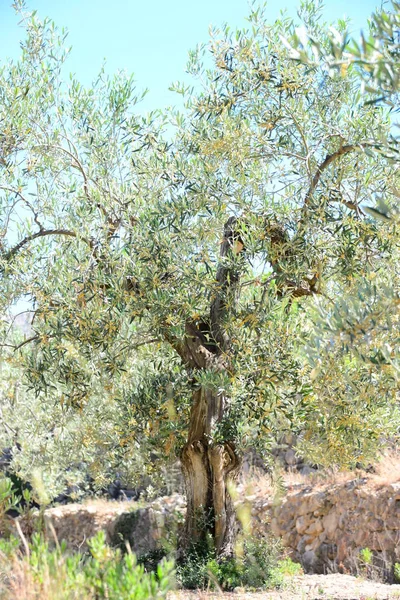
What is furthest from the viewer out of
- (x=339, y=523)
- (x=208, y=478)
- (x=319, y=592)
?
(x=339, y=523)

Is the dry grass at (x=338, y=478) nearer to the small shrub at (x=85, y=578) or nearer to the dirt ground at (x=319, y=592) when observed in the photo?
the dirt ground at (x=319, y=592)

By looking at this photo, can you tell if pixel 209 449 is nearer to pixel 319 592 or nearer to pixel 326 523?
pixel 319 592

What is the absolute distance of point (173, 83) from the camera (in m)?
7.76

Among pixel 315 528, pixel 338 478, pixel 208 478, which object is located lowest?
pixel 315 528

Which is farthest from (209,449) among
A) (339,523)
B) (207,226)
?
(339,523)

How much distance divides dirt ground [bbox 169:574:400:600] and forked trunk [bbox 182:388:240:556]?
103 centimetres

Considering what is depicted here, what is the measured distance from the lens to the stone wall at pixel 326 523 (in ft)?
40.7

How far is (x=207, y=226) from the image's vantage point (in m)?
7.03

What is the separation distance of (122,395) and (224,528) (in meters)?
2.48

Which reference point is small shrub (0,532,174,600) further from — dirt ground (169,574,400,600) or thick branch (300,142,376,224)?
thick branch (300,142,376,224)

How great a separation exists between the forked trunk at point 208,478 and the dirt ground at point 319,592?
1.03 meters

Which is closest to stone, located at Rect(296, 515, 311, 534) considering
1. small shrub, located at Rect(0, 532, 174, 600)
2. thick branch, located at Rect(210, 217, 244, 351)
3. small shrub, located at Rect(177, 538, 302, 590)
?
small shrub, located at Rect(177, 538, 302, 590)

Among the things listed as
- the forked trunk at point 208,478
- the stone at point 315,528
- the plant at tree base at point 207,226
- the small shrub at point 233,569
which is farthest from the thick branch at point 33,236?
the stone at point 315,528

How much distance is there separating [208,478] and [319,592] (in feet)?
6.97
